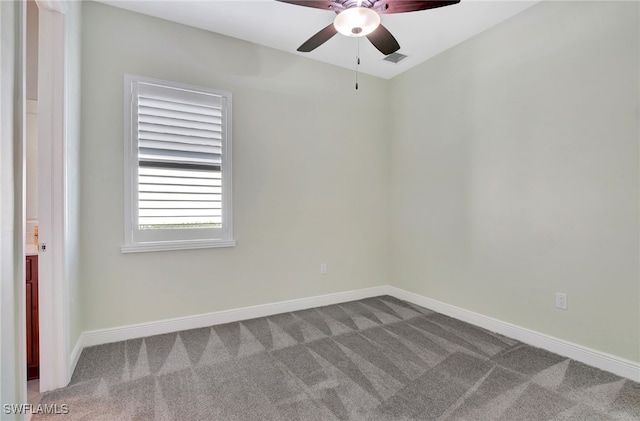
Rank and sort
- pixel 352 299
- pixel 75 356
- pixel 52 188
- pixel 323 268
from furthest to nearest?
pixel 352 299 → pixel 323 268 → pixel 75 356 → pixel 52 188

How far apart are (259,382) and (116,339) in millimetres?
1442

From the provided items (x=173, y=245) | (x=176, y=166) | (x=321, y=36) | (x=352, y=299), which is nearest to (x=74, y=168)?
(x=176, y=166)

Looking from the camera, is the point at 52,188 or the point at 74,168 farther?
the point at 74,168

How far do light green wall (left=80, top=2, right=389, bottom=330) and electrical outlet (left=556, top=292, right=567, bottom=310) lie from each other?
1.93m

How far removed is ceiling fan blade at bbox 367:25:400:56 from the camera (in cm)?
225

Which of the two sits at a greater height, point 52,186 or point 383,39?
point 383,39

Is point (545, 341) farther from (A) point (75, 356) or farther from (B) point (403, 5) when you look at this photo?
(A) point (75, 356)

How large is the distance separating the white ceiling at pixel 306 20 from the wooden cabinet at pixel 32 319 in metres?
2.19

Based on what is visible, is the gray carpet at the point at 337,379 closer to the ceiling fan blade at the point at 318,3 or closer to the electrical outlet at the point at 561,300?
the electrical outlet at the point at 561,300

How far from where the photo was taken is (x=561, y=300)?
96.7 inches

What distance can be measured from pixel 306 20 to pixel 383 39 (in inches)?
34.0

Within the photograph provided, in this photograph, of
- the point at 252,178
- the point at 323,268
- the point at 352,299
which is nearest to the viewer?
the point at 252,178

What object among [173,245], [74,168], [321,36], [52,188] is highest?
[321,36]

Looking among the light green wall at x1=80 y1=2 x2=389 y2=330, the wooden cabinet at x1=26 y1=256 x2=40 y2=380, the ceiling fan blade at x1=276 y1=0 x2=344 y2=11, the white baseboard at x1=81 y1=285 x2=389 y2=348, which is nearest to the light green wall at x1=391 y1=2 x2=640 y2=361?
the light green wall at x1=80 y1=2 x2=389 y2=330
